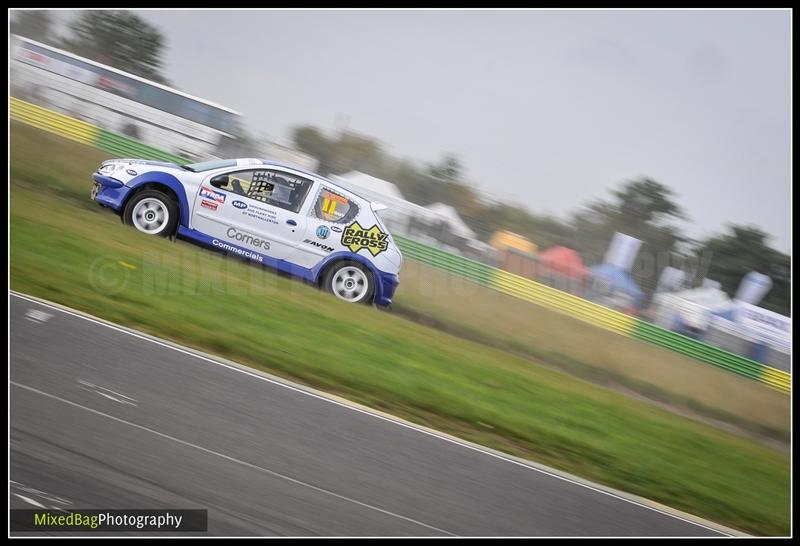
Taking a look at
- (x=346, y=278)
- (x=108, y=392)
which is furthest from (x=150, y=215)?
(x=108, y=392)

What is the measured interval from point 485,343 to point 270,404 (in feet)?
20.1

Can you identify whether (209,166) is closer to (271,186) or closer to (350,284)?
(271,186)

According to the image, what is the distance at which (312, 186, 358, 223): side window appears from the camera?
10.5 metres

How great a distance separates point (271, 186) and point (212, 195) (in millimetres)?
803

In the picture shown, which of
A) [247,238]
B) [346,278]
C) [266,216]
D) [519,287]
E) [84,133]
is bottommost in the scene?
[346,278]

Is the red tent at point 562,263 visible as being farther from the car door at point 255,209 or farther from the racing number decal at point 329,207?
the car door at point 255,209

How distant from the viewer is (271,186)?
33.9 ft

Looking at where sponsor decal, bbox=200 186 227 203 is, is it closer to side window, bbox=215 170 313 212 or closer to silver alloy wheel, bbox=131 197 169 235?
side window, bbox=215 170 313 212

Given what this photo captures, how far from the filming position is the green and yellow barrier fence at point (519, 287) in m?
15.2

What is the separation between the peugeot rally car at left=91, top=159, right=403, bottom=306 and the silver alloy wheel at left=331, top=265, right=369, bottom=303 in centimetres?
1

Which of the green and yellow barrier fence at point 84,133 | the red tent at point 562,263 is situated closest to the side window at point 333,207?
the green and yellow barrier fence at point 84,133

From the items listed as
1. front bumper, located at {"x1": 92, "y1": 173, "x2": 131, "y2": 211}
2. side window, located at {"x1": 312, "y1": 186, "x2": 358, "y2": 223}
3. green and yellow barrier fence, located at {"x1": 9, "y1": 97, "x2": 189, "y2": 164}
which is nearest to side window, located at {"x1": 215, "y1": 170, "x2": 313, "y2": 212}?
side window, located at {"x1": 312, "y1": 186, "x2": 358, "y2": 223}

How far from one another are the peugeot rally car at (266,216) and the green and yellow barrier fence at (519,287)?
462 centimetres
